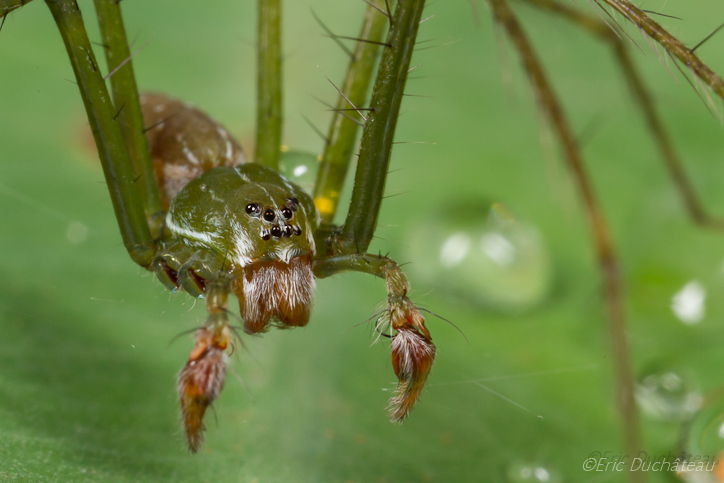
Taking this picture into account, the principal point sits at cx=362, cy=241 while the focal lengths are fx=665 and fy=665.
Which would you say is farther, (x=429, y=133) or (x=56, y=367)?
(x=429, y=133)

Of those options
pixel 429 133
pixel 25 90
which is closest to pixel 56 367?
pixel 25 90

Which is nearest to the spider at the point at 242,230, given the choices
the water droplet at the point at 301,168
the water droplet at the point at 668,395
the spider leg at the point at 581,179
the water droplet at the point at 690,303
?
the water droplet at the point at 301,168

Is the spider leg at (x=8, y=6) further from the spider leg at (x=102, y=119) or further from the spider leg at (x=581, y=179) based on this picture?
the spider leg at (x=581, y=179)

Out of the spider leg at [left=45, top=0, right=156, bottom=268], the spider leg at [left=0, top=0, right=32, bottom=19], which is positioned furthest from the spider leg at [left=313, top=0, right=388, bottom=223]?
the spider leg at [left=0, top=0, right=32, bottom=19]

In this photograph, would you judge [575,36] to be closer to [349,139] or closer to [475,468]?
[349,139]

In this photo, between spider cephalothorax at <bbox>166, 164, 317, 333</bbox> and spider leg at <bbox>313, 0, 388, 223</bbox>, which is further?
spider leg at <bbox>313, 0, 388, 223</bbox>

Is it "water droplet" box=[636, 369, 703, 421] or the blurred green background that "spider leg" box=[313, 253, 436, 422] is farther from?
"water droplet" box=[636, 369, 703, 421]
